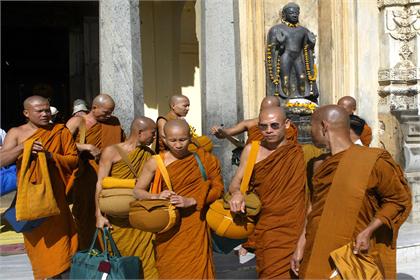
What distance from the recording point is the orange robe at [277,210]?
15.8 ft

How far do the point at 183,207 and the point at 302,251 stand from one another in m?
1.00

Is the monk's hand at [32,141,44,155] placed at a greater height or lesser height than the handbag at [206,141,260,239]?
greater

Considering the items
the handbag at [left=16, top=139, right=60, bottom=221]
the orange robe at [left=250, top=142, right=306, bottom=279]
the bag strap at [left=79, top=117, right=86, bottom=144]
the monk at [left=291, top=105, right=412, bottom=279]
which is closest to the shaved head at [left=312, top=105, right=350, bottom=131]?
the monk at [left=291, top=105, right=412, bottom=279]

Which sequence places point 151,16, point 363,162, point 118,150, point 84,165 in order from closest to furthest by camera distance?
point 363,162 < point 118,150 < point 84,165 < point 151,16

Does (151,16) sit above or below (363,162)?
above

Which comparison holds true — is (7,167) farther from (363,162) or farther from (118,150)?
(363,162)

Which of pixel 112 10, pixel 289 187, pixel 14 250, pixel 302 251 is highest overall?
pixel 112 10

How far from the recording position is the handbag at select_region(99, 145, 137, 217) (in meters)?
5.46


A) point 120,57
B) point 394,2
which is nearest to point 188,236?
point 120,57

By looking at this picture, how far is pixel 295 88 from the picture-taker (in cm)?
1048

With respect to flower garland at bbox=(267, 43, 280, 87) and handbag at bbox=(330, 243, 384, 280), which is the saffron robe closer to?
handbag at bbox=(330, 243, 384, 280)

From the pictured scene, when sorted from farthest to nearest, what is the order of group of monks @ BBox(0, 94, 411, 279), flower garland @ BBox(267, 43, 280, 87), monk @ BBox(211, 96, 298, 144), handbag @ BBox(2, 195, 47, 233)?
flower garland @ BBox(267, 43, 280, 87), monk @ BBox(211, 96, 298, 144), handbag @ BBox(2, 195, 47, 233), group of monks @ BBox(0, 94, 411, 279)

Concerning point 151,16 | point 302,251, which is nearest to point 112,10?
point 302,251

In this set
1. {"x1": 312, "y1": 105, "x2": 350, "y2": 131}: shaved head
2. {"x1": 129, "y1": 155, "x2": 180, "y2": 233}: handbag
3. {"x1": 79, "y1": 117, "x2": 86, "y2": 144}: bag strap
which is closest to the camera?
{"x1": 312, "y1": 105, "x2": 350, "y2": 131}: shaved head
